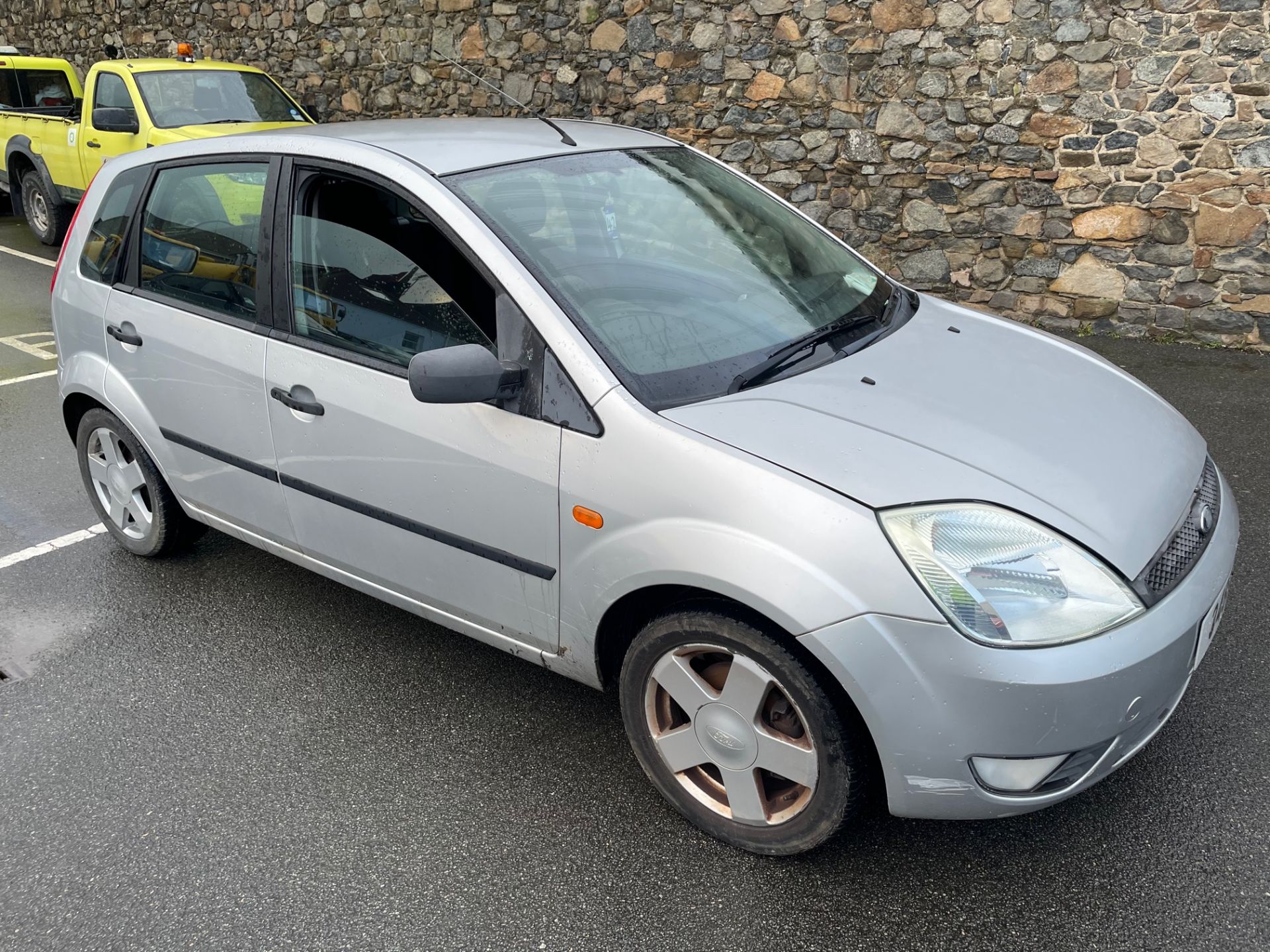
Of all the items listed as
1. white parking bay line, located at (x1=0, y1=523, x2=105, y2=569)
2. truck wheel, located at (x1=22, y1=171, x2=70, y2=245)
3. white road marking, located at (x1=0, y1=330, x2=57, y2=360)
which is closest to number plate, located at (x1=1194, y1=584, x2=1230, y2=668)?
white parking bay line, located at (x1=0, y1=523, x2=105, y2=569)

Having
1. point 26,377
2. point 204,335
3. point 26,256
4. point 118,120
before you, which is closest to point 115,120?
point 118,120

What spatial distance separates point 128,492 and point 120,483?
0.18 ft

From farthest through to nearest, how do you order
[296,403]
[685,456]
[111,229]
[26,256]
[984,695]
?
[26,256] < [111,229] < [296,403] < [685,456] < [984,695]

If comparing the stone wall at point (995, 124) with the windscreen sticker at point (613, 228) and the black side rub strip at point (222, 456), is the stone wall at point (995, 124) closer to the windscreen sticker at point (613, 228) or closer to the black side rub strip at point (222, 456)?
the windscreen sticker at point (613, 228)

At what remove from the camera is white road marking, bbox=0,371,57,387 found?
6.73 meters

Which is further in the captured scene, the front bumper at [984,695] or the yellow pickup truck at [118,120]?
the yellow pickup truck at [118,120]

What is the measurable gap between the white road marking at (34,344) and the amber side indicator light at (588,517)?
5.99 meters

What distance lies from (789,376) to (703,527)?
1.94 ft

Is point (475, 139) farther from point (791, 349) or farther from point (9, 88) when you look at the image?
point (9, 88)

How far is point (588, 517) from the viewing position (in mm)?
2656

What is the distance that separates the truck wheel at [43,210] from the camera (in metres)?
10.9

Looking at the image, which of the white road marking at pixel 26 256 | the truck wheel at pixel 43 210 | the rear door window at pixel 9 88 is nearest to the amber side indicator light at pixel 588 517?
the white road marking at pixel 26 256

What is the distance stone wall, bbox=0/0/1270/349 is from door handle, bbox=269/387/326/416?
18.9ft

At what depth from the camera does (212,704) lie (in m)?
3.42
